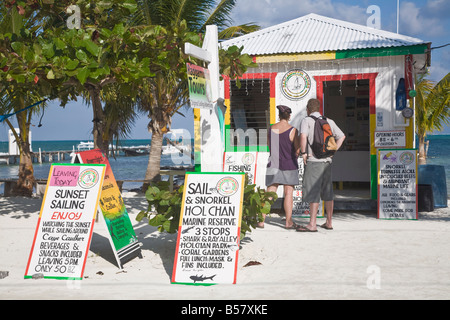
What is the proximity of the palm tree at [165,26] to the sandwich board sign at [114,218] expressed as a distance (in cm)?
661

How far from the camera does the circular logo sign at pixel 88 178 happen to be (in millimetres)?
5570

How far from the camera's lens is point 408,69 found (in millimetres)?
9305

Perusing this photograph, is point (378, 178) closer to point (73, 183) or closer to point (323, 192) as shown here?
point (323, 192)

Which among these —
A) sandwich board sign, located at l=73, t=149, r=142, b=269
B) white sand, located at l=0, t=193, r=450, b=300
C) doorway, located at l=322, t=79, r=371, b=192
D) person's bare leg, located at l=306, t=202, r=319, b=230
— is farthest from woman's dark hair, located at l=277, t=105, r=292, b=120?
doorway, located at l=322, t=79, r=371, b=192

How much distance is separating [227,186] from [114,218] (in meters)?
1.39

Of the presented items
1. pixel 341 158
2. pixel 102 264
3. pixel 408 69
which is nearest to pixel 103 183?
pixel 102 264

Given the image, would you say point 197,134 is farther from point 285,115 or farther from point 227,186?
point 227,186

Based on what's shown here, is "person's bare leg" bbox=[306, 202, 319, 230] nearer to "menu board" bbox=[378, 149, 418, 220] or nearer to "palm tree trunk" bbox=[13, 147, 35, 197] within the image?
"menu board" bbox=[378, 149, 418, 220]

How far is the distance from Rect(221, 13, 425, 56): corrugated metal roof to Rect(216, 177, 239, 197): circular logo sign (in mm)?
4734

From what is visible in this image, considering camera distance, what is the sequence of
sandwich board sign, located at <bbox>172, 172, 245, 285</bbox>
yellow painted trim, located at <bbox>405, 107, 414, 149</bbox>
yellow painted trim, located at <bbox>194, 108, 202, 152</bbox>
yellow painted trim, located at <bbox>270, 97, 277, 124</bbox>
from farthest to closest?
yellow painted trim, located at <bbox>270, 97, 277, 124</bbox> < yellow painted trim, located at <bbox>405, 107, 414, 149</bbox> < yellow painted trim, located at <bbox>194, 108, 202, 152</bbox> < sandwich board sign, located at <bbox>172, 172, 245, 285</bbox>

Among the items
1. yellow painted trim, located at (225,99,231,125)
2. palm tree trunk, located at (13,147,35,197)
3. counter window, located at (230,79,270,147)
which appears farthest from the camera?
palm tree trunk, located at (13,147,35,197)

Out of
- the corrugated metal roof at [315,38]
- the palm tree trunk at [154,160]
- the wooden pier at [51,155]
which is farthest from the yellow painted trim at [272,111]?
the wooden pier at [51,155]

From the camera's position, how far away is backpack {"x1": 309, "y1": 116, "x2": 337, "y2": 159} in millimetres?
7637

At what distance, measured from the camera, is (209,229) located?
17.5ft
